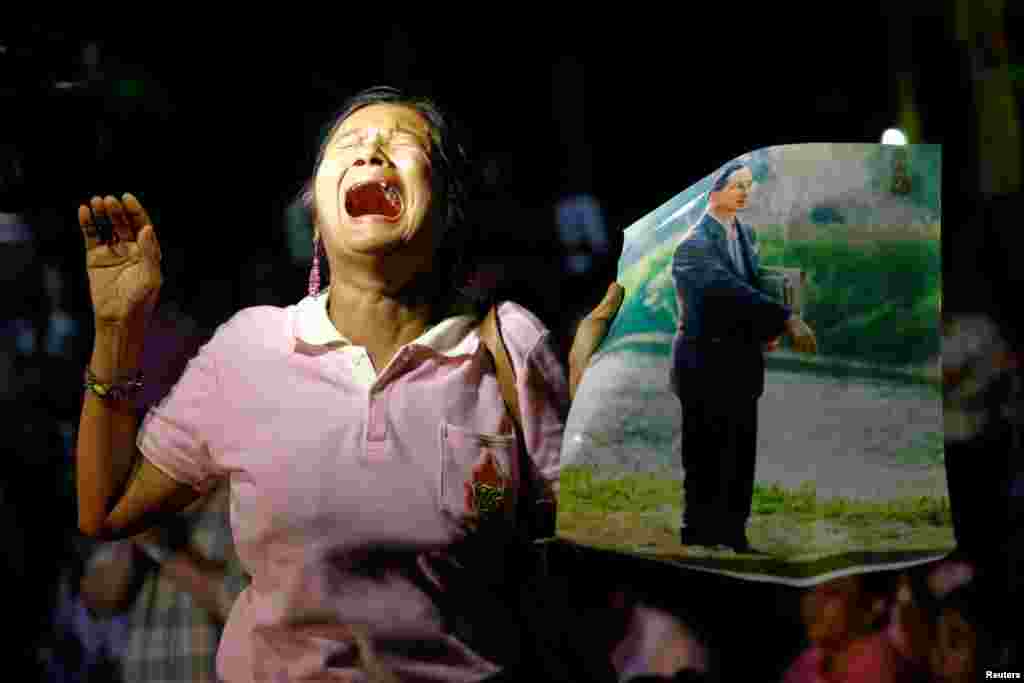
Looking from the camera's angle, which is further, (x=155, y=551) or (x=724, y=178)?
(x=155, y=551)

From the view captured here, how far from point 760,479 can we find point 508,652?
1.15 ft

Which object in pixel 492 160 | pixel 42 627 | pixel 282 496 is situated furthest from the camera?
pixel 42 627

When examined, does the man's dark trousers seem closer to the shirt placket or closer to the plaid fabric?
the shirt placket

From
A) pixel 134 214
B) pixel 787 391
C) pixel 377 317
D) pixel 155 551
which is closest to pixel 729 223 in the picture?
pixel 787 391

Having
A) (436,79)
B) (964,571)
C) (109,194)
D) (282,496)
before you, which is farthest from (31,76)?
(964,571)

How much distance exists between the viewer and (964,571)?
1842 millimetres

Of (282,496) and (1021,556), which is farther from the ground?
(282,496)

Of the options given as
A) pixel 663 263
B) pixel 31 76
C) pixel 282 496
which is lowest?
pixel 282 496

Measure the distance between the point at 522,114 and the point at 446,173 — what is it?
200mm

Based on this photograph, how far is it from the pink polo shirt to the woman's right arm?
1.4 inches

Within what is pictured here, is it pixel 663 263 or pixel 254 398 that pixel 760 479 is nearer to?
pixel 663 263

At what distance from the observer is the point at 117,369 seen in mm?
1626

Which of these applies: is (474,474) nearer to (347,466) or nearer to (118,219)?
(347,466)

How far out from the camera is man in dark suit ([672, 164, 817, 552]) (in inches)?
61.3
